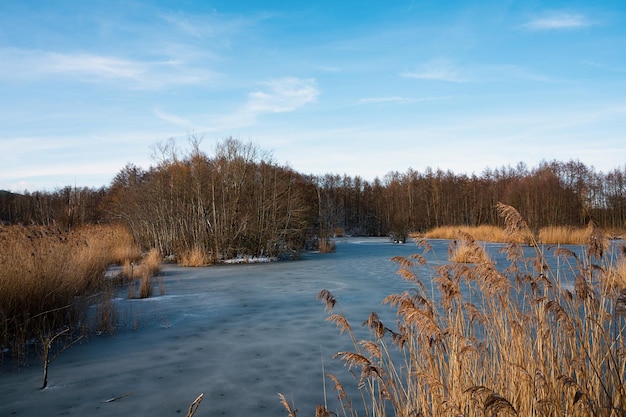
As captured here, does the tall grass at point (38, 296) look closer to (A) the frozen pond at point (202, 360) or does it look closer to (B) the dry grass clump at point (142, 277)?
(A) the frozen pond at point (202, 360)

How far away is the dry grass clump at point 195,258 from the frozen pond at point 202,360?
6.44m

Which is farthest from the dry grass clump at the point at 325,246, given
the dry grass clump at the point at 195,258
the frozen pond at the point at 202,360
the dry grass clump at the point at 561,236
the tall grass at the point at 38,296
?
the tall grass at the point at 38,296

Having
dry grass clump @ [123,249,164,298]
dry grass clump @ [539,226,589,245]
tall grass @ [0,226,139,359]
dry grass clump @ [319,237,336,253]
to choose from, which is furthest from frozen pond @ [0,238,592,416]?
dry grass clump @ [539,226,589,245]

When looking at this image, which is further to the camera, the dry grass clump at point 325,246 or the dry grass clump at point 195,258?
the dry grass clump at point 325,246

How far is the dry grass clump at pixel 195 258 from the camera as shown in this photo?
51.5ft

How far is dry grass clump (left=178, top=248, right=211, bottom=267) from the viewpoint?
15.7 m

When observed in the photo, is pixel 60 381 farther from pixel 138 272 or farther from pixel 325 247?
pixel 325 247

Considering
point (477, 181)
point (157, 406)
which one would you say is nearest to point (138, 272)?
point (157, 406)

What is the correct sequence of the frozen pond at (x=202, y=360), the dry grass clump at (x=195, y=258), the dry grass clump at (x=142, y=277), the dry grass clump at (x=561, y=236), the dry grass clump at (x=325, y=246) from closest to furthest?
the frozen pond at (x=202, y=360) → the dry grass clump at (x=142, y=277) → the dry grass clump at (x=195, y=258) → the dry grass clump at (x=561, y=236) → the dry grass clump at (x=325, y=246)

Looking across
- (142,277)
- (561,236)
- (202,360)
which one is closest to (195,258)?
(142,277)

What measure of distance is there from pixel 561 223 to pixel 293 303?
842 inches

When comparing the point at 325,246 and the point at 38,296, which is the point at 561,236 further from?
the point at 38,296

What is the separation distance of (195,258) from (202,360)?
11259 mm

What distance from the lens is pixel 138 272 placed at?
38.8ft
